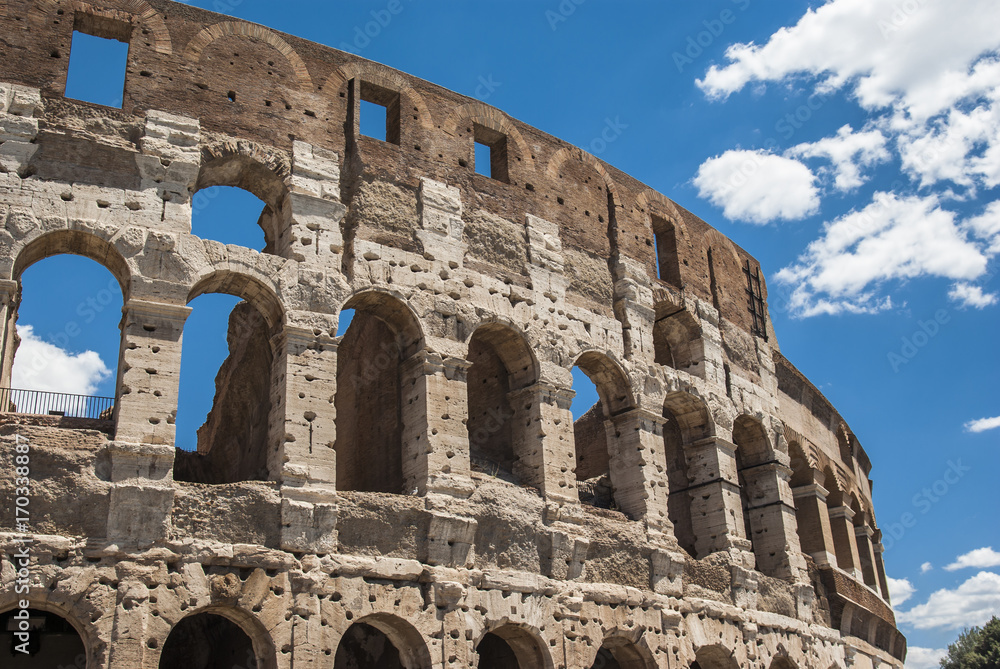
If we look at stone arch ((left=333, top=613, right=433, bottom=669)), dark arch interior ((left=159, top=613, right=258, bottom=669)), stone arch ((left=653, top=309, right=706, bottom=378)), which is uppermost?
stone arch ((left=653, top=309, right=706, bottom=378))

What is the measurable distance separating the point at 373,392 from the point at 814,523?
9395 mm

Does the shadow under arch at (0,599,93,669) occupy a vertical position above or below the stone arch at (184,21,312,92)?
below

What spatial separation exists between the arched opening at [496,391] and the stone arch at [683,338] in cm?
358

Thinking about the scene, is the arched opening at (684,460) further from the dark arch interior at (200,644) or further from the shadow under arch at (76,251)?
the shadow under arch at (76,251)

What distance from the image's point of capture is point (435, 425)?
12.3 metres

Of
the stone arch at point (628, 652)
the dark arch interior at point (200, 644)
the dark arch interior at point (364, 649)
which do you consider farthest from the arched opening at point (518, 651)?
Answer: the dark arch interior at point (200, 644)

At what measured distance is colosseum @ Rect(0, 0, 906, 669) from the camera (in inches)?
401

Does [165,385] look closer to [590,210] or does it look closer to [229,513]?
[229,513]

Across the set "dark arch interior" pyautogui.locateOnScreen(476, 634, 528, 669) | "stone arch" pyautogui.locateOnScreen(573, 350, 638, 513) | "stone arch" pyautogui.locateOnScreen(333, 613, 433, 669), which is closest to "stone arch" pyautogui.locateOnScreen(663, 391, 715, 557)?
"stone arch" pyautogui.locateOnScreen(573, 350, 638, 513)

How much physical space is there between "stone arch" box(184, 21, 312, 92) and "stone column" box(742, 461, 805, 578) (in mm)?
10523

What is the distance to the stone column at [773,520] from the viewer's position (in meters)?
16.8

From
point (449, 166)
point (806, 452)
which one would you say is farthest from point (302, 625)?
point (806, 452)

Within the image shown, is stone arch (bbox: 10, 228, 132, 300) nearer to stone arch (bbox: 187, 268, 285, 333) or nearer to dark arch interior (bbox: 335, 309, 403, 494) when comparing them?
stone arch (bbox: 187, 268, 285, 333)

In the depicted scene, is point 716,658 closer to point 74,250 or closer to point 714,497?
point 714,497
